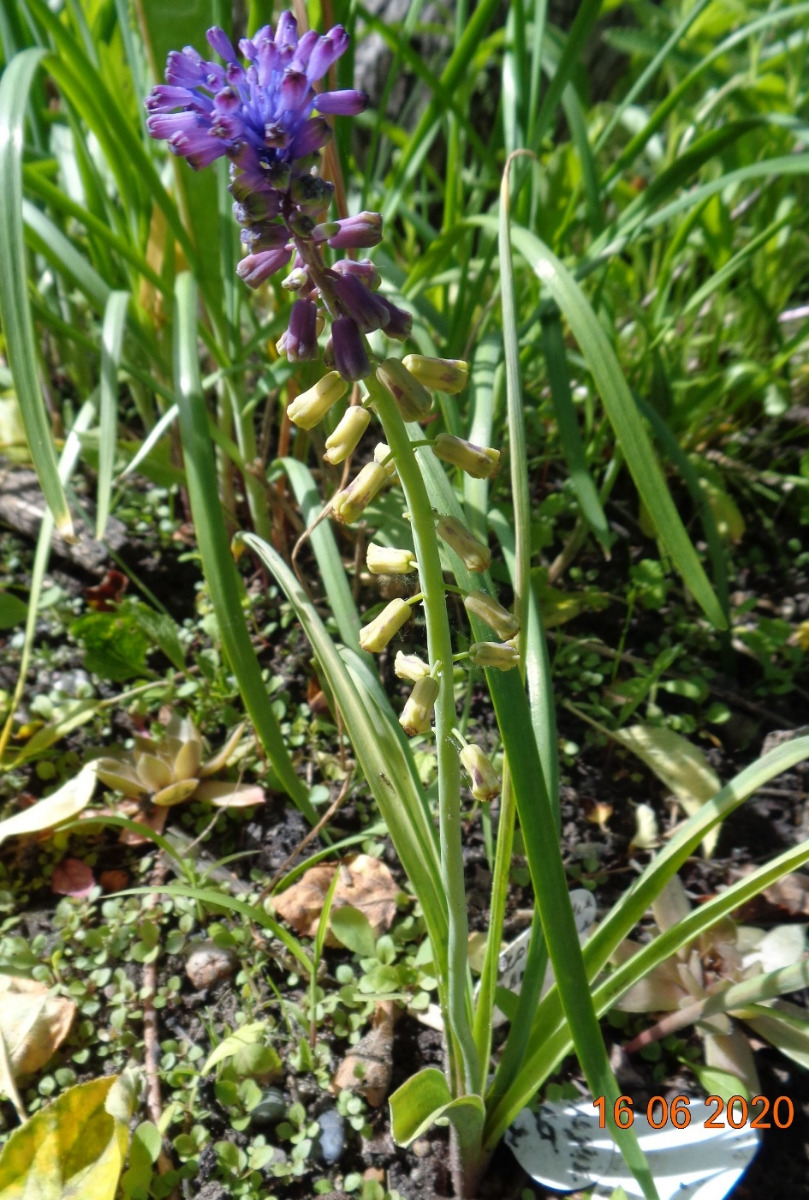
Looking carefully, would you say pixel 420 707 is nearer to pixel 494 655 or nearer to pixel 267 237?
pixel 494 655

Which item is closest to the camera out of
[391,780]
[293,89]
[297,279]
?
[293,89]

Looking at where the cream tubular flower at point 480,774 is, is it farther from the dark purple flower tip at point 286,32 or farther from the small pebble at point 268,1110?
the small pebble at point 268,1110

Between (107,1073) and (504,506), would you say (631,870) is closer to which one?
(504,506)

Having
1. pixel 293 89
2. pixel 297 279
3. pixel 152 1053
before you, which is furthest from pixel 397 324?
pixel 152 1053

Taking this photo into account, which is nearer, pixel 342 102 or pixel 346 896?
pixel 342 102

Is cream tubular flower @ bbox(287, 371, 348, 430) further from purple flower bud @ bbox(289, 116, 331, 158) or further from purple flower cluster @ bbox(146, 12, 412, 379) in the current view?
purple flower bud @ bbox(289, 116, 331, 158)
